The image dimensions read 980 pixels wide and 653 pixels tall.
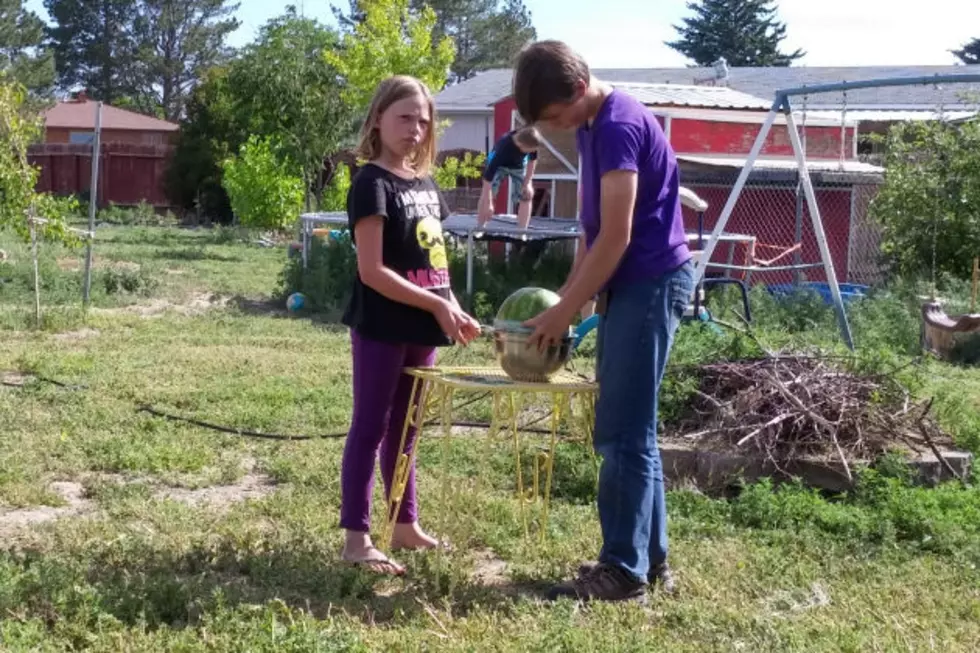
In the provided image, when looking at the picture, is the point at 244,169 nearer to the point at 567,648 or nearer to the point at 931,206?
the point at 931,206

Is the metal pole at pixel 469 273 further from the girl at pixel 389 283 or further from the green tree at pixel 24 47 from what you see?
the green tree at pixel 24 47

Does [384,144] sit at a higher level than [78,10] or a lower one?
lower

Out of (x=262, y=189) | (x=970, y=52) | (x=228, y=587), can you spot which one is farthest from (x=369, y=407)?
(x=970, y=52)

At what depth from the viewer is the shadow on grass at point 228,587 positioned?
4.12 meters

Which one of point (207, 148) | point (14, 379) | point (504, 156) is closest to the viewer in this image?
point (14, 379)

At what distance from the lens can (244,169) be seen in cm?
2981

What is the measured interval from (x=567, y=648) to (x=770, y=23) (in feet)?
205

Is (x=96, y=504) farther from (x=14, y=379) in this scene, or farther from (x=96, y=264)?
(x=96, y=264)

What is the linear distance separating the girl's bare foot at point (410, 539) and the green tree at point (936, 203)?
34.2 feet

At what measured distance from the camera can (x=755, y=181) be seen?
17.4m

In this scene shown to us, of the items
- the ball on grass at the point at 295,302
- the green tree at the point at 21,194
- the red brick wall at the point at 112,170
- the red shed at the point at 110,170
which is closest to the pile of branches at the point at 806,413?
the green tree at the point at 21,194

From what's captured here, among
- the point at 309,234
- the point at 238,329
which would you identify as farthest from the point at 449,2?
the point at 238,329

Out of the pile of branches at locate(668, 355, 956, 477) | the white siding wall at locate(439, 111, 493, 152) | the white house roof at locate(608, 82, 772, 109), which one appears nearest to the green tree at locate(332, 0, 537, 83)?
the white siding wall at locate(439, 111, 493, 152)

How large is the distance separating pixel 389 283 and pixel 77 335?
7687 millimetres
